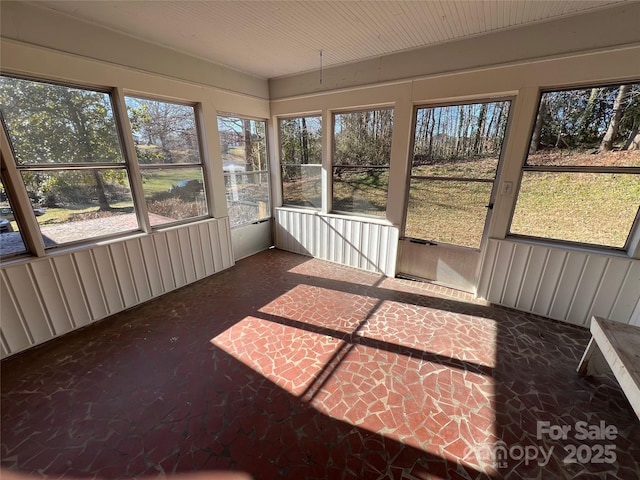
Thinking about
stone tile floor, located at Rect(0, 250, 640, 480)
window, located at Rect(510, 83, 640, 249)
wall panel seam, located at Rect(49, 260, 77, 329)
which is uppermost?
window, located at Rect(510, 83, 640, 249)

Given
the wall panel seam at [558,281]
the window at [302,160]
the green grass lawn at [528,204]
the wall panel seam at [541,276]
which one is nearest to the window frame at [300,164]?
the window at [302,160]

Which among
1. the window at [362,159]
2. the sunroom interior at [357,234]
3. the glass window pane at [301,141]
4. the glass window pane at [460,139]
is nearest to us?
the sunroom interior at [357,234]

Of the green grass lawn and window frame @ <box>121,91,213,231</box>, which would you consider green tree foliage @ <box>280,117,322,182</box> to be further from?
window frame @ <box>121,91,213,231</box>

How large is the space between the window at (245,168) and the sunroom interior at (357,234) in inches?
4.0

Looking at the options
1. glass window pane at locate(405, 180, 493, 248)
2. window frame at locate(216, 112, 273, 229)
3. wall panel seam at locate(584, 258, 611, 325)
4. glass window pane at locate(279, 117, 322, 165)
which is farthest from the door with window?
window frame at locate(216, 112, 273, 229)

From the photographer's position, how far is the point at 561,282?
103 inches

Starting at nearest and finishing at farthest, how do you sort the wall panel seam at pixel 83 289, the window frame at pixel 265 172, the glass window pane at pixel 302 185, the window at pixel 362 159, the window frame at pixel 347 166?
the wall panel seam at pixel 83 289, the window frame at pixel 347 166, the window at pixel 362 159, the window frame at pixel 265 172, the glass window pane at pixel 302 185

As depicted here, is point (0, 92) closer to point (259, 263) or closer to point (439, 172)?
point (259, 263)

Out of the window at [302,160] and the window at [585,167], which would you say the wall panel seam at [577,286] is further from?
the window at [302,160]

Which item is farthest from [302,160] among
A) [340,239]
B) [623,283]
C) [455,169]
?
[623,283]

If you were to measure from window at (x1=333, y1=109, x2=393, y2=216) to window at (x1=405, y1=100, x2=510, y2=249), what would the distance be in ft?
1.31

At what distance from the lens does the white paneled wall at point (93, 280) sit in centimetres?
219

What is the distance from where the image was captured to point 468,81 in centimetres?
270

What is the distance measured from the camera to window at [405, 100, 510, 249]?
2.85m
